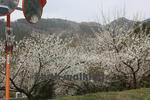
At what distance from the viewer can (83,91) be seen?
13.7 meters

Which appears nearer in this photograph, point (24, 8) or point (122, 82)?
point (24, 8)

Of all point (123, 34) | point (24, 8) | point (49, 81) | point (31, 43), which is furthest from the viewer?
point (123, 34)

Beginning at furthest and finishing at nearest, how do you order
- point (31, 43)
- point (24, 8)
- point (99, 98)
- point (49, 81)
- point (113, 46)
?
point (113, 46) < point (31, 43) < point (49, 81) < point (99, 98) < point (24, 8)

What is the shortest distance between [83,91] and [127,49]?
4022 mm

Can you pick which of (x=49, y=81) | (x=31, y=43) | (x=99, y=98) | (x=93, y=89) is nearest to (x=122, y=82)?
(x=93, y=89)

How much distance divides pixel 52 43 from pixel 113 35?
4431 mm

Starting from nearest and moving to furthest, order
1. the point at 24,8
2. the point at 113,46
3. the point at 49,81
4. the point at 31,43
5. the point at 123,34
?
the point at 24,8, the point at 49,81, the point at 31,43, the point at 113,46, the point at 123,34

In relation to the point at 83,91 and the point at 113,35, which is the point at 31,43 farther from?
the point at 113,35

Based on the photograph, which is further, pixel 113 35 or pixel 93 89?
pixel 113 35

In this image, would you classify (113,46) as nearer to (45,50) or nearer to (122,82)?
(122,82)

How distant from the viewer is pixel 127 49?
13.6 metres

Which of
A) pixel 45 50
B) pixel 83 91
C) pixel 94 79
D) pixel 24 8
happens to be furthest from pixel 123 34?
pixel 24 8

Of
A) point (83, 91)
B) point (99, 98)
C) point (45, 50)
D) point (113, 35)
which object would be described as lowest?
point (83, 91)

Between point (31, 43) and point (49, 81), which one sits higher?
point (31, 43)
